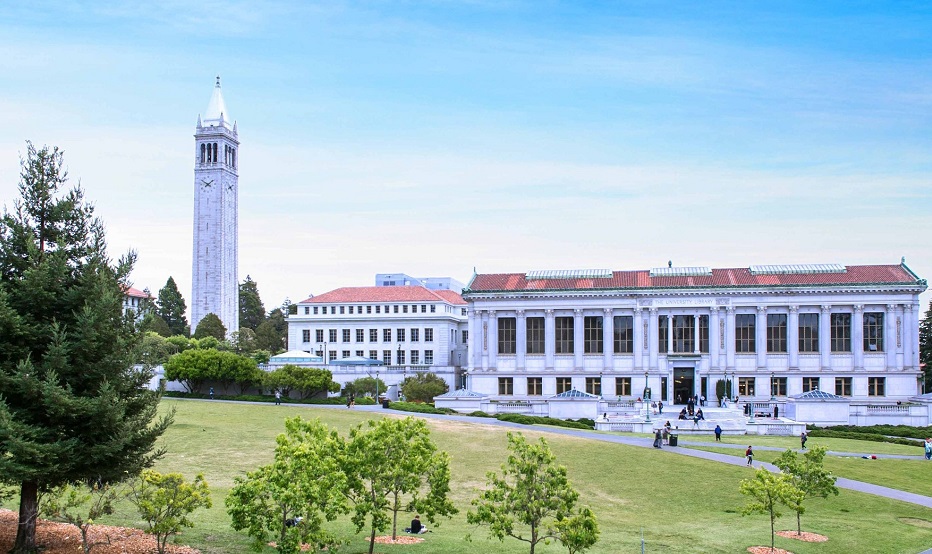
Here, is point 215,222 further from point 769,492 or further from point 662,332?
point 769,492

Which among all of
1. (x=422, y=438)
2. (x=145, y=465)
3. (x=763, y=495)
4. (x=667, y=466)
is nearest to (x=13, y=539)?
(x=145, y=465)

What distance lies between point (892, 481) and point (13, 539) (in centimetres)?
4294

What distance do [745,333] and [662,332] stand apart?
8621mm

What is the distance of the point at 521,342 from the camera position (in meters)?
101

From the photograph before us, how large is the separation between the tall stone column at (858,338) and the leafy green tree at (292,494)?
8075cm

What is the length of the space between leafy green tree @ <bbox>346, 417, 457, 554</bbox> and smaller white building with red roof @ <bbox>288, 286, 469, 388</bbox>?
297 ft

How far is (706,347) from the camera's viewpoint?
97.1 m

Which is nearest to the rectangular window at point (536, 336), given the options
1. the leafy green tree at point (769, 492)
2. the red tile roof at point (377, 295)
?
the red tile roof at point (377, 295)

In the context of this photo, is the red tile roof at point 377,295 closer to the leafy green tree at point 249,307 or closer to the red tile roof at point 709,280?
the red tile roof at point 709,280

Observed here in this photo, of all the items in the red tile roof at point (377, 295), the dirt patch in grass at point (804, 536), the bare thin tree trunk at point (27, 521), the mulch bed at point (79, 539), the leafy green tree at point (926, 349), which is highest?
the red tile roof at point (377, 295)

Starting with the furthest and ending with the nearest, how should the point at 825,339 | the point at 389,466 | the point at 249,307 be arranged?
the point at 249,307 < the point at 825,339 < the point at 389,466

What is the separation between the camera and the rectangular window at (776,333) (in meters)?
95.9

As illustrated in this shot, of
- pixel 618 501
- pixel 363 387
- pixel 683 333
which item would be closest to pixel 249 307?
pixel 363 387

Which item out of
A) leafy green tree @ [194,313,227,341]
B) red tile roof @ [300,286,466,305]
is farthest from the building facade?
leafy green tree @ [194,313,227,341]
